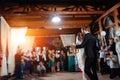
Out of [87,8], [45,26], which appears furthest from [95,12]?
[45,26]

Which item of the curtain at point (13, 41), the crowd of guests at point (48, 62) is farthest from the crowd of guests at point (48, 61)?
the curtain at point (13, 41)

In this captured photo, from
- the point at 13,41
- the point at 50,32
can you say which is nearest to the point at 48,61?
the point at 50,32

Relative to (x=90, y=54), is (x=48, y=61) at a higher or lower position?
lower

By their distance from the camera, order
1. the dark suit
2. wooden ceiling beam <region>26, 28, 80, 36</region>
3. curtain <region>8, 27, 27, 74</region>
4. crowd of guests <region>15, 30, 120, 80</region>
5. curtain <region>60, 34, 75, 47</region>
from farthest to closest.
→ curtain <region>60, 34, 75, 47</region>, wooden ceiling beam <region>26, 28, 80, 36</region>, curtain <region>8, 27, 27, 74</region>, crowd of guests <region>15, 30, 120, 80</region>, the dark suit

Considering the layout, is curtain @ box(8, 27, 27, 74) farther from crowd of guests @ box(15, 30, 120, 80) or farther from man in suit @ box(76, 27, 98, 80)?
man in suit @ box(76, 27, 98, 80)

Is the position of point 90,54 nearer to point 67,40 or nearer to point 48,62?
point 48,62

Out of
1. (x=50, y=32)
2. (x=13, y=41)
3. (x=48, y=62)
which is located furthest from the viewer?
(x=50, y=32)

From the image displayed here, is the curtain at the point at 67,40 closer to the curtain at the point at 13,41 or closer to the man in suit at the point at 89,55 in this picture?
the curtain at the point at 13,41

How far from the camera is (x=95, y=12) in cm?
900

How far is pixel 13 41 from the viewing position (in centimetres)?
1038

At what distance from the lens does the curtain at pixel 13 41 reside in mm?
9820

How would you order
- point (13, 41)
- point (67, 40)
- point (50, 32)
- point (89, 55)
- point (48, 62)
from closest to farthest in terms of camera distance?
1. point (89, 55)
2. point (13, 41)
3. point (48, 62)
4. point (50, 32)
5. point (67, 40)

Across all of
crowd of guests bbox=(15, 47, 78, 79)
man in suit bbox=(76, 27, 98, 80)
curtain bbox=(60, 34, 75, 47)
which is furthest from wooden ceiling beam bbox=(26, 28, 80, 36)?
man in suit bbox=(76, 27, 98, 80)

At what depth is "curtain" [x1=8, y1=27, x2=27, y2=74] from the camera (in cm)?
982
